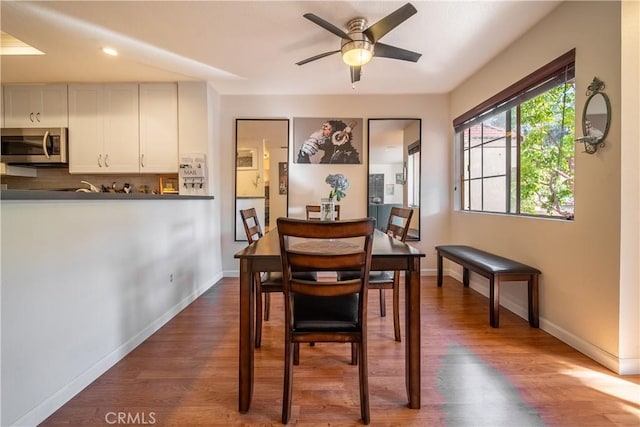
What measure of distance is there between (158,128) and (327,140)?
210 cm

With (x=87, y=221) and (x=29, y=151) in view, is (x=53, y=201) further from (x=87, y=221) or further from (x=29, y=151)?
(x=29, y=151)

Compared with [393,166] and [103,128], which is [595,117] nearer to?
[393,166]

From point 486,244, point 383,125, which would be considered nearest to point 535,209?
point 486,244

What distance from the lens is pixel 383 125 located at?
3904 millimetres

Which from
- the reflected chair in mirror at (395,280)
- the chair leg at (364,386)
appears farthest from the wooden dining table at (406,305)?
the reflected chair in mirror at (395,280)

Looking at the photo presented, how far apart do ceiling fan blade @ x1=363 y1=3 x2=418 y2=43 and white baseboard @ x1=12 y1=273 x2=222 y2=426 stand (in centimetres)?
276

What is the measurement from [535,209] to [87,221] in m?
3.30

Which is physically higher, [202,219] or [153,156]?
[153,156]

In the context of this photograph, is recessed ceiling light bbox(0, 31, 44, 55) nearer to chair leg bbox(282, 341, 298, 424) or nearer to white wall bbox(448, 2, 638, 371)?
chair leg bbox(282, 341, 298, 424)

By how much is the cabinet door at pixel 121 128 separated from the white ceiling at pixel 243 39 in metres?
0.17

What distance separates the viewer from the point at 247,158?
3891mm

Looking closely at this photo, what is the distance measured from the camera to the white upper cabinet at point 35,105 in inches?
136

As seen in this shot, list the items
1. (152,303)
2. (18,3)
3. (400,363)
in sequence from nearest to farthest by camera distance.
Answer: (400,363) → (18,3) → (152,303)

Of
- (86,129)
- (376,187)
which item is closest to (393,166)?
(376,187)
